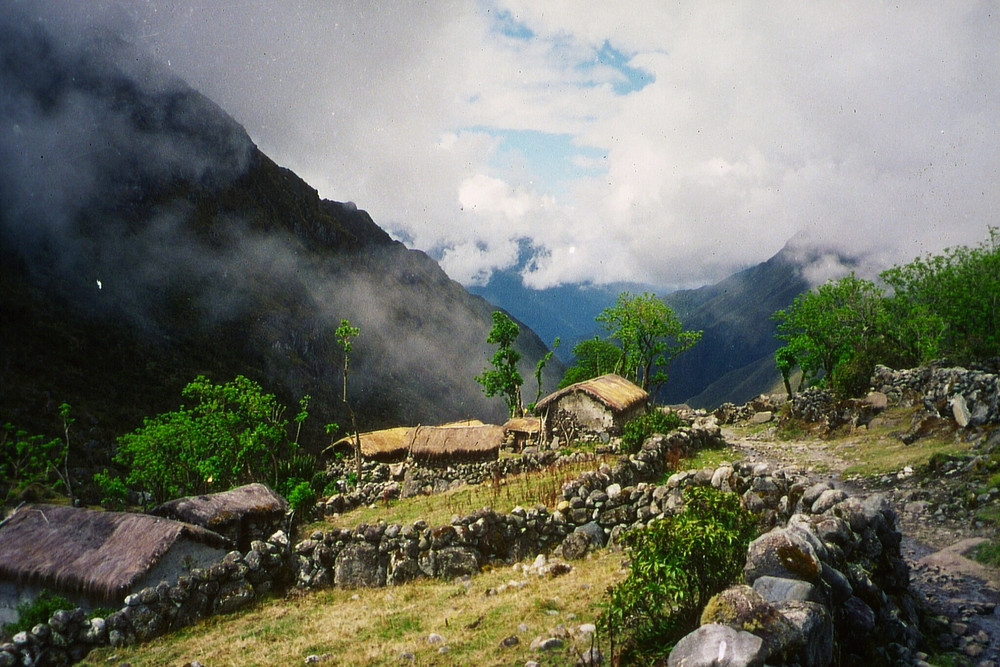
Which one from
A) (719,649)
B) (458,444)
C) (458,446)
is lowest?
(719,649)

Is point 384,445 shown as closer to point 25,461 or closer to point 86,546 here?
point 25,461

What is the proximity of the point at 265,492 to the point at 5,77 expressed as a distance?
428ft

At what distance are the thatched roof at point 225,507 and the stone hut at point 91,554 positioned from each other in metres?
2.31

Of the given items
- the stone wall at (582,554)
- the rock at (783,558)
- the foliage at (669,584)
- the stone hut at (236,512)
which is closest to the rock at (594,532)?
the stone wall at (582,554)

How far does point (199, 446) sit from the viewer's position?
2538cm

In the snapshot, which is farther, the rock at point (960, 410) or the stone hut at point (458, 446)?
the stone hut at point (458, 446)

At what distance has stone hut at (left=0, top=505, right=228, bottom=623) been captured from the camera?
12812 mm

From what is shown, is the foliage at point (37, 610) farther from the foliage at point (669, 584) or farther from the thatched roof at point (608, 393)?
the thatched roof at point (608, 393)

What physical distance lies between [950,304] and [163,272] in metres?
112

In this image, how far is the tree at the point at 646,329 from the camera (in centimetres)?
5344

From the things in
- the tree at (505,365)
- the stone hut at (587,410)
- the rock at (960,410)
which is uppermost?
the tree at (505,365)

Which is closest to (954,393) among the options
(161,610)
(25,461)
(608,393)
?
(608,393)

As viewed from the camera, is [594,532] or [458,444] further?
[458,444]

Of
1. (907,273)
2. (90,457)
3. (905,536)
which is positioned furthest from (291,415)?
(905,536)
